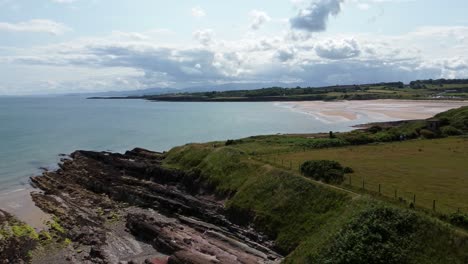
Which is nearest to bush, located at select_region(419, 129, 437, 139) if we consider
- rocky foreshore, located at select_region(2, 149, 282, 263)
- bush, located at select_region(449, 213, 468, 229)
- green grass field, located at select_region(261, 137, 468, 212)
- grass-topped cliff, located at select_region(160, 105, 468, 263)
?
green grass field, located at select_region(261, 137, 468, 212)

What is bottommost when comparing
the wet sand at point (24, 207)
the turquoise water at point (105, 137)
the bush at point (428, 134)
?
the wet sand at point (24, 207)

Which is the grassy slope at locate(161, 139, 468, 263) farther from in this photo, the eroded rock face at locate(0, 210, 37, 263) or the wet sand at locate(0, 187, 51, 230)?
the wet sand at locate(0, 187, 51, 230)

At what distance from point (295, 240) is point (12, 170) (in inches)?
2486

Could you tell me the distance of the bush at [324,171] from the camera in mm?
40438

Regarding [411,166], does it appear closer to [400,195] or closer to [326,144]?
[400,195]

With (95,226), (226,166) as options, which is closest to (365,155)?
(226,166)

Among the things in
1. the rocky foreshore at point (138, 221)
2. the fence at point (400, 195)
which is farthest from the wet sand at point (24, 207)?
the fence at point (400, 195)

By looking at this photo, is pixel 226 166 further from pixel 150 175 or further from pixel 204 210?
pixel 150 175

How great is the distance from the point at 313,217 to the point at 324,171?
685cm

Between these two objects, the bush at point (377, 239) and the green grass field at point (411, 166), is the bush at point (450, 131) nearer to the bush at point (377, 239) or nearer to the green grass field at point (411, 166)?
the green grass field at point (411, 166)

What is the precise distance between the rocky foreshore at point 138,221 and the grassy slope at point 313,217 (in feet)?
7.14

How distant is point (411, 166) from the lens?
46.1m

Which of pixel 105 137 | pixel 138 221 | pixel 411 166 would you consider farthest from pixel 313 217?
pixel 105 137

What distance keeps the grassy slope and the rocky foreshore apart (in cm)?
218
